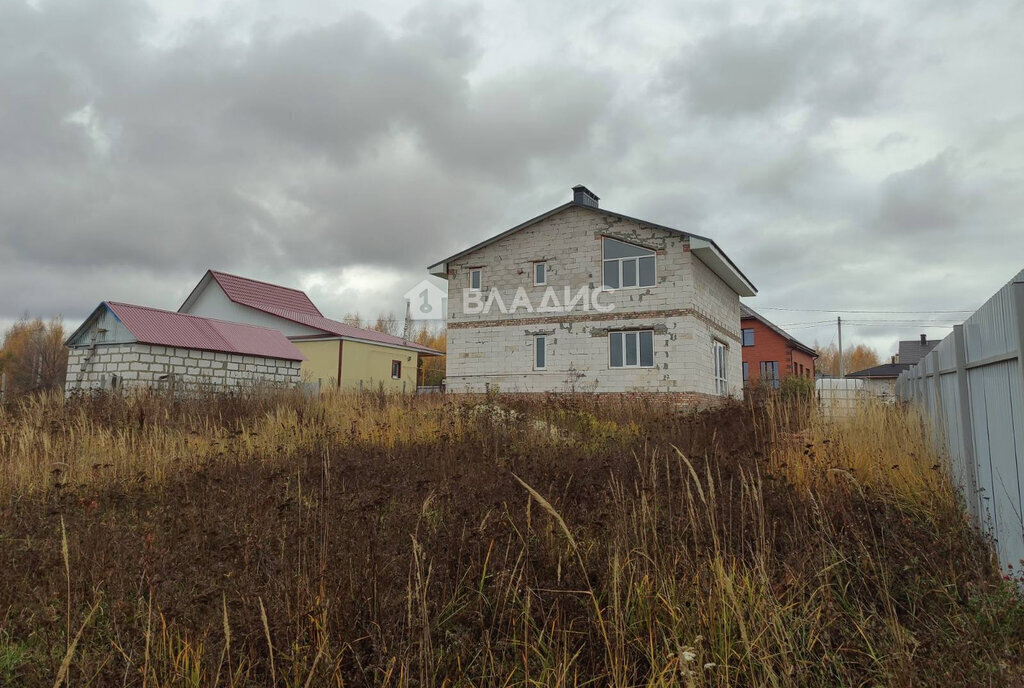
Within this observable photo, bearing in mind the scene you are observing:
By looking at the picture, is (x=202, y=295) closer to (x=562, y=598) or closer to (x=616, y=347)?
(x=616, y=347)

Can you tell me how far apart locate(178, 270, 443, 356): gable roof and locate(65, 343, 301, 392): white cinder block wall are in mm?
9314

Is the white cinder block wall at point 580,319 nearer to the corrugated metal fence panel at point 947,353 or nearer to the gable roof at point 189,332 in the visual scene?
the gable roof at point 189,332

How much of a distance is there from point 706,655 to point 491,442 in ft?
15.8

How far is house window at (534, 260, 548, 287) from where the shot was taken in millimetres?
21453

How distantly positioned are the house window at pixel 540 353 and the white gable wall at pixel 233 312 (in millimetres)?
11097

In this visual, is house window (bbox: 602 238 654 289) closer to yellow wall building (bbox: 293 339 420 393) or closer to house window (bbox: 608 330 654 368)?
house window (bbox: 608 330 654 368)

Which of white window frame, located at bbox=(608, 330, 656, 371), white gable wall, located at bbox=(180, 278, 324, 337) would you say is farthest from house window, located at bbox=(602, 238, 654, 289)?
white gable wall, located at bbox=(180, 278, 324, 337)

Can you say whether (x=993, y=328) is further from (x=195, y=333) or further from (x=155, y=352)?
(x=195, y=333)

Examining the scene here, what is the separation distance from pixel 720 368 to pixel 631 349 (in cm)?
492

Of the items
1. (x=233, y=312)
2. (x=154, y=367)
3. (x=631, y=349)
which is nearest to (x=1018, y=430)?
(x=154, y=367)

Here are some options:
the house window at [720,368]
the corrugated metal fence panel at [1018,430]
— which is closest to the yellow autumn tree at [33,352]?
the house window at [720,368]

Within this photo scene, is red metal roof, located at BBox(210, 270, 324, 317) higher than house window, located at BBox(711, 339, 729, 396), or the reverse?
red metal roof, located at BBox(210, 270, 324, 317)

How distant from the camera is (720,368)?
23.0 metres

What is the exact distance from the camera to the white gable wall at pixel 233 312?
91.6ft
